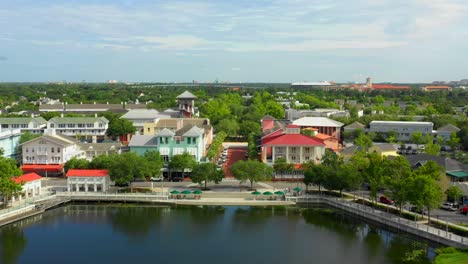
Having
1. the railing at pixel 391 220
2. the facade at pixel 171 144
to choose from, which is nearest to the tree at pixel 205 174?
the facade at pixel 171 144

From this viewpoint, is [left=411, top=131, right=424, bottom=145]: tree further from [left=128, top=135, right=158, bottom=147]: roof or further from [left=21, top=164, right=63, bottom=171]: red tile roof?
[left=21, top=164, right=63, bottom=171]: red tile roof

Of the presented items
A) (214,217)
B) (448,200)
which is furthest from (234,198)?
(448,200)

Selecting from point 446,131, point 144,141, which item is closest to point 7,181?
point 144,141

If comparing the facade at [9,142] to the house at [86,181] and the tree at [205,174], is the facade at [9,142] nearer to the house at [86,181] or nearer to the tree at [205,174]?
the house at [86,181]

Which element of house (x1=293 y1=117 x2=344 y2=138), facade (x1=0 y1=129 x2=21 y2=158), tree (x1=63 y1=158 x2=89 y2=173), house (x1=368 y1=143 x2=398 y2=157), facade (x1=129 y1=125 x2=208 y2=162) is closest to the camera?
tree (x1=63 y1=158 x2=89 y2=173)

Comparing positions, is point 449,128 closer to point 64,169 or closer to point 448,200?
point 448,200

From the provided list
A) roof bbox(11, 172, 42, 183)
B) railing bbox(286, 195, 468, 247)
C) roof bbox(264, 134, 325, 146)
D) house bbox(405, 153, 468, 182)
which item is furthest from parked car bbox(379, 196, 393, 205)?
roof bbox(11, 172, 42, 183)

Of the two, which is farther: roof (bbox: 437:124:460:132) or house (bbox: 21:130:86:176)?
roof (bbox: 437:124:460:132)
